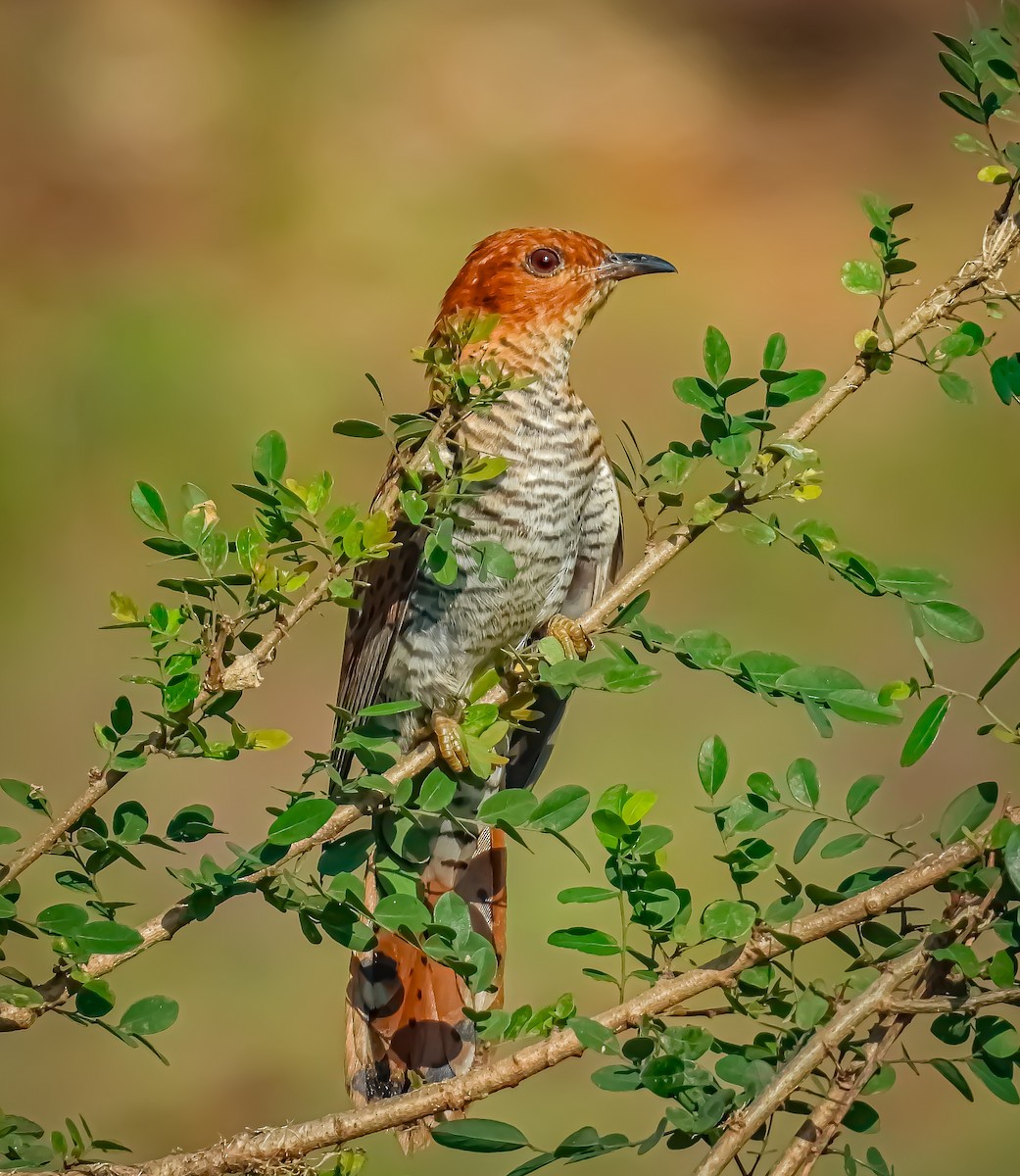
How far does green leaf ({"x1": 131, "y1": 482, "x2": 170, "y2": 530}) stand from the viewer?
157 cm

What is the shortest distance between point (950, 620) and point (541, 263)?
166 centimetres

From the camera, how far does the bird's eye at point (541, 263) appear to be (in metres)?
3.04

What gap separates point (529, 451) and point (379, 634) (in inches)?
18.0

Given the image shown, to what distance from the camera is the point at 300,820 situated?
59.9 inches

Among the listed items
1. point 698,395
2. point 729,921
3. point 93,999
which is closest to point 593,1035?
point 729,921

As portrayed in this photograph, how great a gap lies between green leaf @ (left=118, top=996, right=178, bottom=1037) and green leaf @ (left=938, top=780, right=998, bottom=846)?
0.78m

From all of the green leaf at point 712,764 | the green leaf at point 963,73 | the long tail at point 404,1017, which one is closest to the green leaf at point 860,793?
the green leaf at point 712,764

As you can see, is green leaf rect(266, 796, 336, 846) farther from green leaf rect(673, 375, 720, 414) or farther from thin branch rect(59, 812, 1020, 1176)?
green leaf rect(673, 375, 720, 414)

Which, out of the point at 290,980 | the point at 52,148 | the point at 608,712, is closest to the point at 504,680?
the point at 290,980

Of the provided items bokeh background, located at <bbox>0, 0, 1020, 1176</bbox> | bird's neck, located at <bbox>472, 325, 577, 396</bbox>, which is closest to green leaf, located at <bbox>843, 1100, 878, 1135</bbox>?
bird's neck, located at <bbox>472, 325, 577, 396</bbox>

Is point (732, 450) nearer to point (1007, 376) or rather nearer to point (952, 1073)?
point (1007, 376)

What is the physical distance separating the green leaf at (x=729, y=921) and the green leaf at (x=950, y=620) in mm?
359

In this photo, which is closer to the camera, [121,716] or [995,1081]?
[995,1081]

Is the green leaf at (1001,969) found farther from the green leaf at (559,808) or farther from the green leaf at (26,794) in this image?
the green leaf at (26,794)
